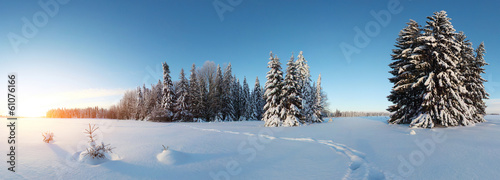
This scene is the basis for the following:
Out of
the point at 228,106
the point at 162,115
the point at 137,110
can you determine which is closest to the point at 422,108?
the point at 228,106

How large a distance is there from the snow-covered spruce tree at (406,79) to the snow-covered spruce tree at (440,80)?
96cm

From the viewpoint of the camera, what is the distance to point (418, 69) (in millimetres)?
15250

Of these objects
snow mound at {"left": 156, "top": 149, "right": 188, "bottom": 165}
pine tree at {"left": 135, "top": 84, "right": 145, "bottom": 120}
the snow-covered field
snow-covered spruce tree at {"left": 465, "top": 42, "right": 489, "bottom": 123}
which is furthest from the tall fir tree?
pine tree at {"left": 135, "top": 84, "right": 145, "bottom": 120}

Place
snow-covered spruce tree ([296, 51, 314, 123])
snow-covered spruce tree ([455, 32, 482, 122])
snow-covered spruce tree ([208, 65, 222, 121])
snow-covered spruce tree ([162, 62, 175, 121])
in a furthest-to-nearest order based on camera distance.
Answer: snow-covered spruce tree ([208, 65, 222, 121]), snow-covered spruce tree ([162, 62, 175, 121]), snow-covered spruce tree ([296, 51, 314, 123]), snow-covered spruce tree ([455, 32, 482, 122])

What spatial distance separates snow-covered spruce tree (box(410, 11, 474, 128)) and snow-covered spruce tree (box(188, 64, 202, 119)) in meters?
30.3

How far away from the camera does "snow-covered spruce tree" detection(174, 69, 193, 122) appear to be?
33094 millimetres

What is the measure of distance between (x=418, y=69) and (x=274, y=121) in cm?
1373

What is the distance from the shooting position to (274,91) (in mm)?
21281

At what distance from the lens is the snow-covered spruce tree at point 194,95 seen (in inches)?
1337

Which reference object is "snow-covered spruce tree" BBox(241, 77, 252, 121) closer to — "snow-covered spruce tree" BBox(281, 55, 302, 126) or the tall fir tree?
"snow-covered spruce tree" BBox(281, 55, 302, 126)

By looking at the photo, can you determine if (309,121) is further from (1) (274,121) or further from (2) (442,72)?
(2) (442,72)

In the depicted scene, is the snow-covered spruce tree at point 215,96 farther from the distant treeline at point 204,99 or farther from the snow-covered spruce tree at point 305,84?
the snow-covered spruce tree at point 305,84

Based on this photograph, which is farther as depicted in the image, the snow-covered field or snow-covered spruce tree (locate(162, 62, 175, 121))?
snow-covered spruce tree (locate(162, 62, 175, 121))

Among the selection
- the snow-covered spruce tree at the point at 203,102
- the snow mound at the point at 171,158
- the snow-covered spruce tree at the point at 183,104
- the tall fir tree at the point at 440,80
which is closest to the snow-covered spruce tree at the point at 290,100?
the tall fir tree at the point at 440,80
